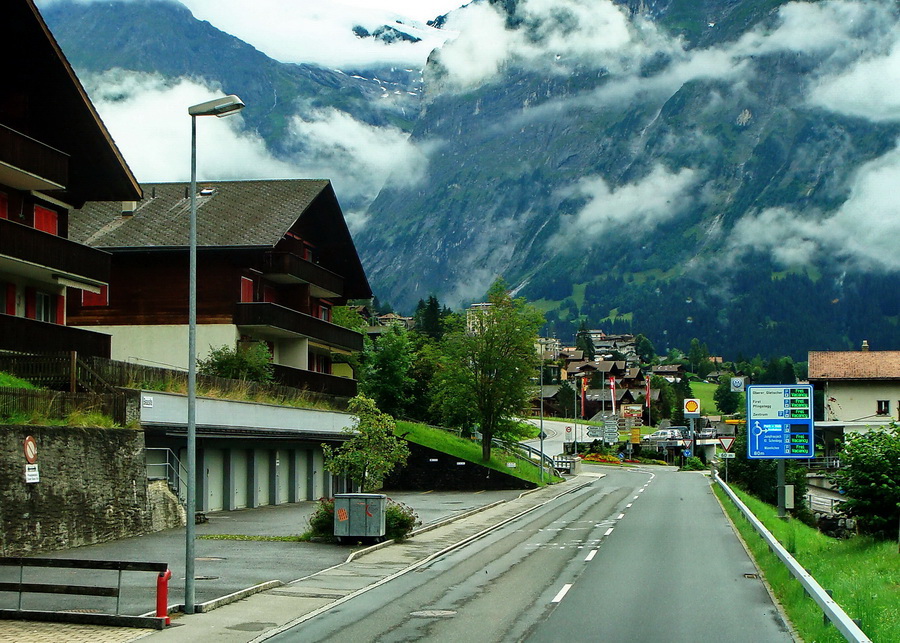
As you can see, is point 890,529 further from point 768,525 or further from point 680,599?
point 680,599

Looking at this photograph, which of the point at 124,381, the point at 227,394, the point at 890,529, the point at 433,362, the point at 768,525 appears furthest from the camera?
the point at 433,362

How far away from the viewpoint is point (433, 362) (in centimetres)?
7488

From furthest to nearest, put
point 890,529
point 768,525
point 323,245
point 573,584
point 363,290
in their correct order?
point 363,290, point 323,245, point 768,525, point 890,529, point 573,584

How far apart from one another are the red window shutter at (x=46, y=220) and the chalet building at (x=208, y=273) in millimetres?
7708

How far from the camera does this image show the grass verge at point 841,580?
14.9 meters

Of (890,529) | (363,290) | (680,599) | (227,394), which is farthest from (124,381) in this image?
(363,290)

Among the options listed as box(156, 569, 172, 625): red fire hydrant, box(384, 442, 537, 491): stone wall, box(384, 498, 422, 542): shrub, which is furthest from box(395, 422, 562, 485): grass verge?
box(156, 569, 172, 625): red fire hydrant

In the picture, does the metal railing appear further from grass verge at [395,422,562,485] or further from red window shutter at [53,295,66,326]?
grass verge at [395,422,562,485]

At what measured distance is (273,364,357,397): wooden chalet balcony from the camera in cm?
4931

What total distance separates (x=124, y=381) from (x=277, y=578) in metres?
11.6

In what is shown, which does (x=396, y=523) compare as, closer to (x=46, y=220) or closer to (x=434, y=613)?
(x=434, y=613)

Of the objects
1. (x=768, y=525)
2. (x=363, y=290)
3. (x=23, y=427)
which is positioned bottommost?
(x=768, y=525)

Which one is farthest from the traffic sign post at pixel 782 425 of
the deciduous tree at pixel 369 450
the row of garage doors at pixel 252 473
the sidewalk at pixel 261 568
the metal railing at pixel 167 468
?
the row of garage doors at pixel 252 473

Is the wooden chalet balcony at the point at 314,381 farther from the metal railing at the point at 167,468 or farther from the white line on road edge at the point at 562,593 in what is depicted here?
the white line on road edge at the point at 562,593
